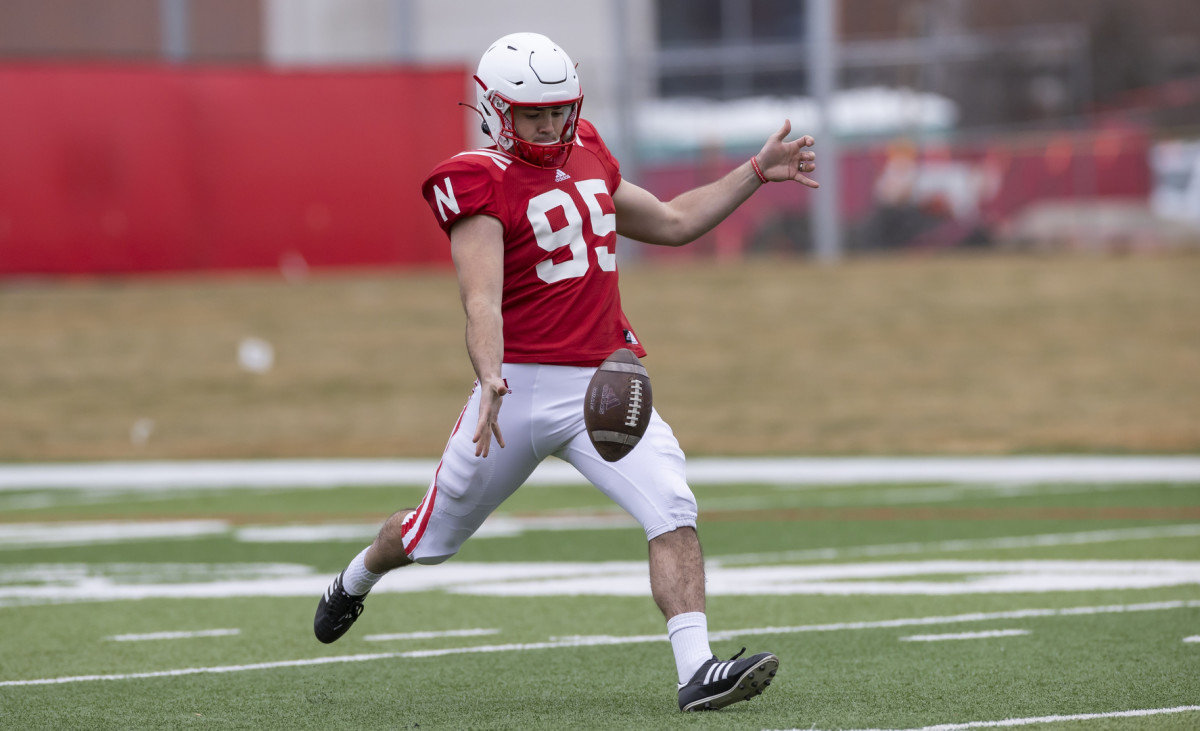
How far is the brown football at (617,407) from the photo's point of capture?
17.3ft

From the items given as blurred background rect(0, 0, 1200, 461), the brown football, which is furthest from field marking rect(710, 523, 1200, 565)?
blurred background rect(0, 0, 1200, 461)

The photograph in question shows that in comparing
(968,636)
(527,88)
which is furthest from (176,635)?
(968,636)

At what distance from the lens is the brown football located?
17.3 ft

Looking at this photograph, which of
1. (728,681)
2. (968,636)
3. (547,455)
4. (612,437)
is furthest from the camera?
(968,636)

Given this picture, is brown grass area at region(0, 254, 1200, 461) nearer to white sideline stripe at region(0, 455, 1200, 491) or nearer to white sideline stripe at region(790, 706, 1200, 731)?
white sideline stripe at region(0, 455, 1200, 491)

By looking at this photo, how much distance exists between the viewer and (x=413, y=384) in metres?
16.8

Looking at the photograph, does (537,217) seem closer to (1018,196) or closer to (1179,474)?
(1179,474)

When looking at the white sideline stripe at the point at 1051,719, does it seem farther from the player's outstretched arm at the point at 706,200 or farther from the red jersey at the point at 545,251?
the player's outstretched arm at the point at 706,200

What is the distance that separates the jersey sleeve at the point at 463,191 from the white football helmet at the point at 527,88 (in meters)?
0.17

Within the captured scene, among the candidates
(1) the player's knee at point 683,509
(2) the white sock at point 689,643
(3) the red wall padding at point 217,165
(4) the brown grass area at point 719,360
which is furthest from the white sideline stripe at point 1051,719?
(3) the red wall padding at point 217,165

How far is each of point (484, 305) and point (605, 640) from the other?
1.96 m

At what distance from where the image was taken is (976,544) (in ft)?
30.9

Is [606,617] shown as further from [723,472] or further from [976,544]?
[723,472]

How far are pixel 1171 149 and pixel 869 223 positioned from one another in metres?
4.20
